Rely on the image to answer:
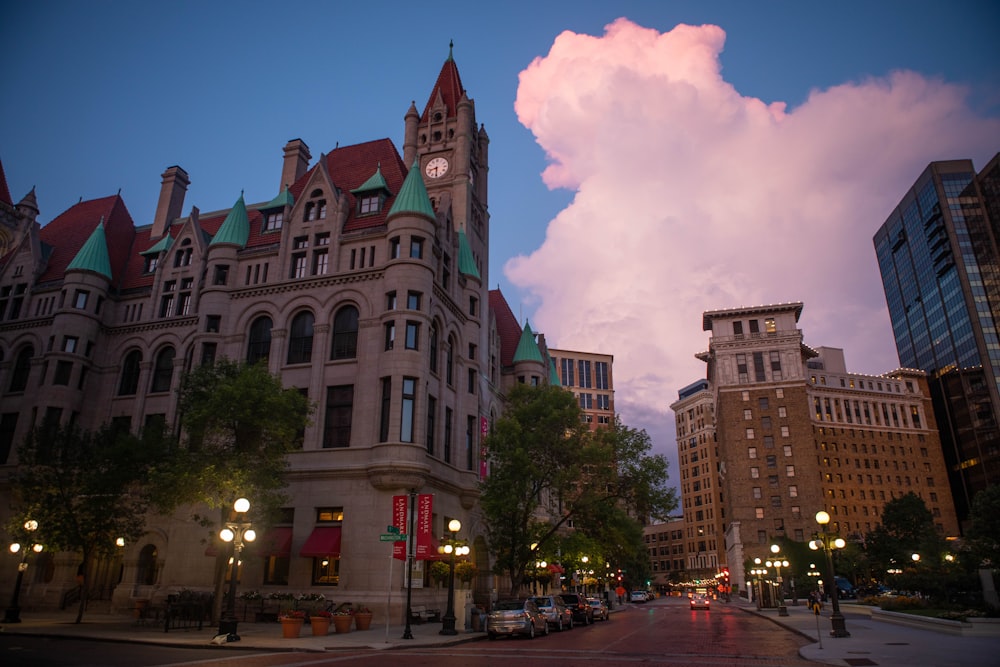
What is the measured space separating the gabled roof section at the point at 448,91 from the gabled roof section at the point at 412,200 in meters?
15.9

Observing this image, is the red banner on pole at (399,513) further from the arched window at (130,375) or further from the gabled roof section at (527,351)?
the gabled roof section at (527,351)

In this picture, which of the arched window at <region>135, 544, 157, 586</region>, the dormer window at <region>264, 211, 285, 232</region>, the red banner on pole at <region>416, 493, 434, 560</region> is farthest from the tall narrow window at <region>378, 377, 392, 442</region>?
the arched window at <region>135, 544, 157, 586</region>

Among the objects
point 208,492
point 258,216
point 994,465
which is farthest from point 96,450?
point 994,465

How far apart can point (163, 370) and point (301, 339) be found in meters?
11.2

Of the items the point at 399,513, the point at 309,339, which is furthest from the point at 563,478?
the point at 309,339

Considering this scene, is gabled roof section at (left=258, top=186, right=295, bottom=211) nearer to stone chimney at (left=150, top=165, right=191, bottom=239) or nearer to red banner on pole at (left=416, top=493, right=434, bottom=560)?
stone chimney at (left=150, top=165, right=191, bottom=239)

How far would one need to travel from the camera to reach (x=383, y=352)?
36375 mm

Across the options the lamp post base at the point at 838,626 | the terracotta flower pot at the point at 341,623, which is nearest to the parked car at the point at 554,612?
A: the terracotta flower pot at the point at 341,623

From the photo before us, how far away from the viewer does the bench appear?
33.0m

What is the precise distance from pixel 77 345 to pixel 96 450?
13.2m

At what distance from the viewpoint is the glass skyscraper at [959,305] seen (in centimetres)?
12162

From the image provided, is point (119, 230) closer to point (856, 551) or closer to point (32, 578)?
point (32, 578)

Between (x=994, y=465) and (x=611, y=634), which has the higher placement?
(x=994, y=465)

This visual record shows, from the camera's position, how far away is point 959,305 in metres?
126
